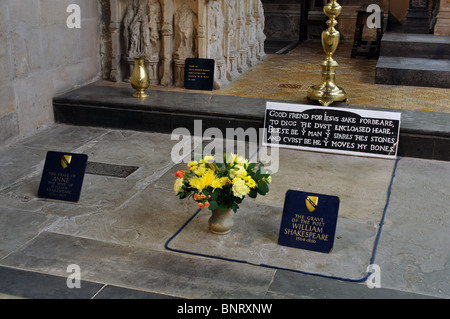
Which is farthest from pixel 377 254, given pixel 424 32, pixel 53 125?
pixel 424 32

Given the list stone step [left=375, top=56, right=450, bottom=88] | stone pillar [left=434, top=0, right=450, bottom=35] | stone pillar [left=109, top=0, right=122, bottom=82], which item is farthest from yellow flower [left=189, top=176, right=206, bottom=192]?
stone pillar [left=434, top=0, right=450, bottom=35]

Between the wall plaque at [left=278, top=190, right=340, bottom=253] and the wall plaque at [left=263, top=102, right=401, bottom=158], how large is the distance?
2.02 meters

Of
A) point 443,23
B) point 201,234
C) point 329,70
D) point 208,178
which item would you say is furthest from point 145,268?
point 443,23

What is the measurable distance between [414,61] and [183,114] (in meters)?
3.84

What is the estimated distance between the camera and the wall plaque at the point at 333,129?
18.2 ft

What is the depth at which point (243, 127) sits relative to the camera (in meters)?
6.14

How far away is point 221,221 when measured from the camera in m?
3.96

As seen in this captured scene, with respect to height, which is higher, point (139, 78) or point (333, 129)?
point (139, 78)

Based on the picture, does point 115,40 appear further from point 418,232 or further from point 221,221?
point 418,232

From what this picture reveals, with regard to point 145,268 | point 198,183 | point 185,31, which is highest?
point 185,31

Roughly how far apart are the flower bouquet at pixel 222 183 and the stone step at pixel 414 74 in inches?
173

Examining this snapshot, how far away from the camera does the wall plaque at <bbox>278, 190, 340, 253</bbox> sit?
12.2 ft

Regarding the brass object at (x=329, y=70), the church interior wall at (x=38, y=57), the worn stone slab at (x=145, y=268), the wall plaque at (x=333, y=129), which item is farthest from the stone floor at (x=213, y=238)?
the brass object at (x=329, y=70)

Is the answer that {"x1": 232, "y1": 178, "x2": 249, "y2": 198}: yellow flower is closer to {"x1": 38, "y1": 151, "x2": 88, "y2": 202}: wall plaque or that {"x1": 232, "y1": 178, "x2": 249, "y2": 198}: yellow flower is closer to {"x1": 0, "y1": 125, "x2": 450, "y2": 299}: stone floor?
{"x1": 0, "y1": 125, "x2": 450, "y2": 299}: stone floor
